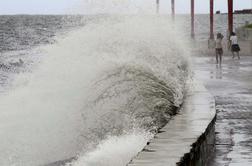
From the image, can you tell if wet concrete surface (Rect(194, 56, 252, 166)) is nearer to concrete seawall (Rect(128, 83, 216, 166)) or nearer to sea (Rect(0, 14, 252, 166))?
concrete seawall (Rect(128, 83, 216, 166))

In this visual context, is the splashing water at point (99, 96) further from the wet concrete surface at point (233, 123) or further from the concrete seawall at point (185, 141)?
the wet concrete surface at point (233, 123)

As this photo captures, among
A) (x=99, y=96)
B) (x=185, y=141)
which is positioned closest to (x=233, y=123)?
(x=99, y=96)

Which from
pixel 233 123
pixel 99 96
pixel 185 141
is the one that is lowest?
pixel 233 123

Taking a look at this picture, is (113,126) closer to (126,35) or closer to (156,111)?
(156,111)

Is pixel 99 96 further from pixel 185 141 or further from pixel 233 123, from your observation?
pixel 185 141

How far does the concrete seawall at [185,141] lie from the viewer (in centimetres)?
509

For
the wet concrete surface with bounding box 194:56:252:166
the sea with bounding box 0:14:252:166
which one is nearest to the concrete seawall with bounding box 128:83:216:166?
the wet concrete surface with bounding box 194:56:252:166

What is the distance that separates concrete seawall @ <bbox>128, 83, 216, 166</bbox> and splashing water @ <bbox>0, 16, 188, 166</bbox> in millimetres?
343

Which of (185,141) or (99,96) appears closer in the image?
(185,141)

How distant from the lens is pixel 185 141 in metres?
5.82

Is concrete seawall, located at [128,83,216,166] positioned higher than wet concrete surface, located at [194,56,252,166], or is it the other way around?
concrete seawall, located at [128,83,216,166]

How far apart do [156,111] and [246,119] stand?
1.39 m

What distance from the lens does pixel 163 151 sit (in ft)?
17.6

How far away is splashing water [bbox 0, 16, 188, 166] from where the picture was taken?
8.16 meters
